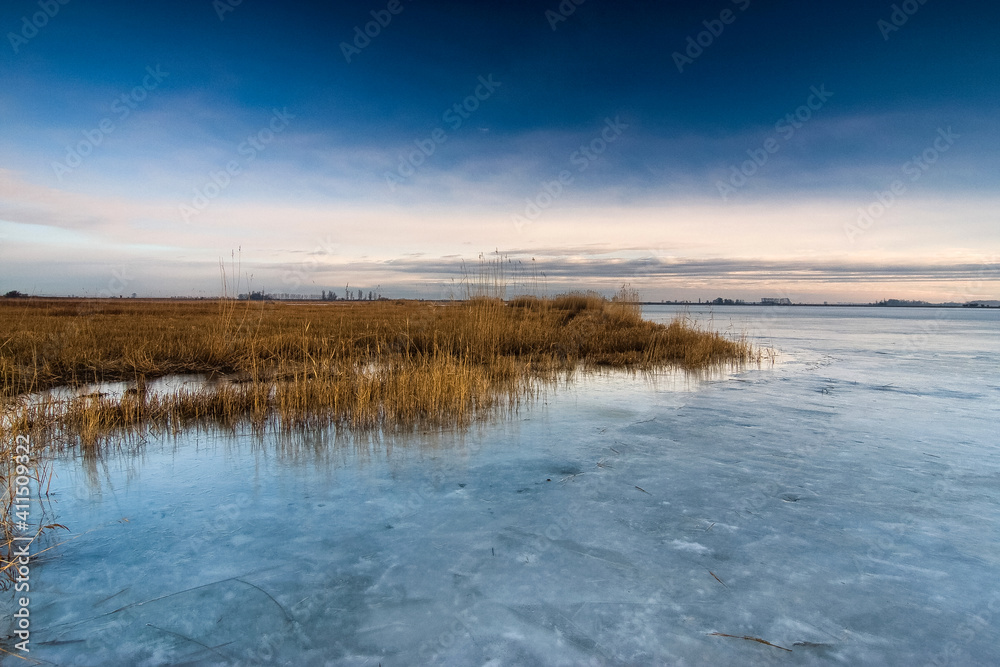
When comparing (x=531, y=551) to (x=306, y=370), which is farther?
(x=306, y=370)

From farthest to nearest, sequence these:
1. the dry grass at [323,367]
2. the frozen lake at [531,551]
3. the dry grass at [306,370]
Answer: the dry grass at [323,367], the dry grass at [306,370], the frozen lake at [531,551]

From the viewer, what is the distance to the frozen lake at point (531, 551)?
1.75m

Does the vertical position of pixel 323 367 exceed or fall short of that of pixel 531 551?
it exceeds it

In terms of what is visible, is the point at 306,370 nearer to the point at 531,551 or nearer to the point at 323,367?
the point at 323,367

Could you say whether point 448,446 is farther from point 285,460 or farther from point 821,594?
point 821,594

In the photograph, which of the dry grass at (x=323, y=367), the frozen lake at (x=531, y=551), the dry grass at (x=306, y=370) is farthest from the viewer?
the dry grass at (x=323, y=367)

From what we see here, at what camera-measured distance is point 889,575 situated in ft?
7.12

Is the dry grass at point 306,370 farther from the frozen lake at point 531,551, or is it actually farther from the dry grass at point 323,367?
the frozen lake at point 531,551

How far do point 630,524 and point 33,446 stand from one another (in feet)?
13.3

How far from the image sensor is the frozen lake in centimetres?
175

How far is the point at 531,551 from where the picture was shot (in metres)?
2.39
